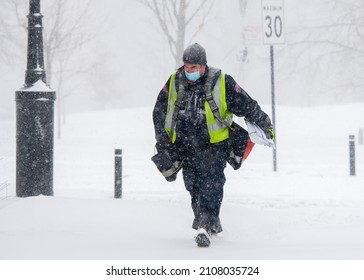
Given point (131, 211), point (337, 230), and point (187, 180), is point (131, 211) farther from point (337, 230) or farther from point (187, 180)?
point (337, 230)

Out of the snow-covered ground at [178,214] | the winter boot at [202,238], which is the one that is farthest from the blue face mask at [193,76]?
the snow-covered ground at [178,214]

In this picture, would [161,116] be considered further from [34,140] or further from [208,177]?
[34,140]

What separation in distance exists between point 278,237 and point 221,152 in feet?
3.93

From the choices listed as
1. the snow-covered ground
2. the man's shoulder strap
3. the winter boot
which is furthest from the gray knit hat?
the snow-covered ground

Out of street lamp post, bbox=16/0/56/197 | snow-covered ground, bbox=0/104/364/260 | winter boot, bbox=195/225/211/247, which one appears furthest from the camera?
street lamp post, bbox=16/0/56/197

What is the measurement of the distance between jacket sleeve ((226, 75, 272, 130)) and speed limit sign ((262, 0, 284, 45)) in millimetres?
7547

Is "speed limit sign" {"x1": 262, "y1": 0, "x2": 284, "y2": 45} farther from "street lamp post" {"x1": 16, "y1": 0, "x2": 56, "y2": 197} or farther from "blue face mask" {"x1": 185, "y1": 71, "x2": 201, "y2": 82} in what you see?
"blue face mask" {"x1": 185, "y1": 71, "x2": 201, "y2": 82}

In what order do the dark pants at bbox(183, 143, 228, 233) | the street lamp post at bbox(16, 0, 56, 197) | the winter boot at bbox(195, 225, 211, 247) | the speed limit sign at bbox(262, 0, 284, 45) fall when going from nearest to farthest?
1. the winter boot at bbox(195, 225, 211, 247)
2. the dark pants at bbox(183, 143, 228, 233)
3. the street lamp post at bbox(16, 0, 56, 197)
4. the speed limit sign at bbox(262, 0, 284, 45)

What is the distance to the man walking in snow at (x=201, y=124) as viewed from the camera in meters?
4.67

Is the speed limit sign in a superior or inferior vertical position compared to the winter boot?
superior

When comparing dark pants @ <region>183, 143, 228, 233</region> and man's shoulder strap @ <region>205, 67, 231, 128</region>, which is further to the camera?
dark pants @ <region>183, 143, 228, 233</region>

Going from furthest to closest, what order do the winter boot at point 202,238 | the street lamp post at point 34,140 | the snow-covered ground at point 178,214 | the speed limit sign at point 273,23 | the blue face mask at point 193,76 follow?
the speed limit sign at point 273,23
the street lamp post at point 34,140
the blue face mask at point 193,76
the winter boot at point 202,238
the snow-covered ground at point 178,214

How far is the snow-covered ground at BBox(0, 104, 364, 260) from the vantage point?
4.21 metres

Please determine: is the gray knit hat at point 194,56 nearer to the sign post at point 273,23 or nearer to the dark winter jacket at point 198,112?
the dark winter jacket at point 198,112
